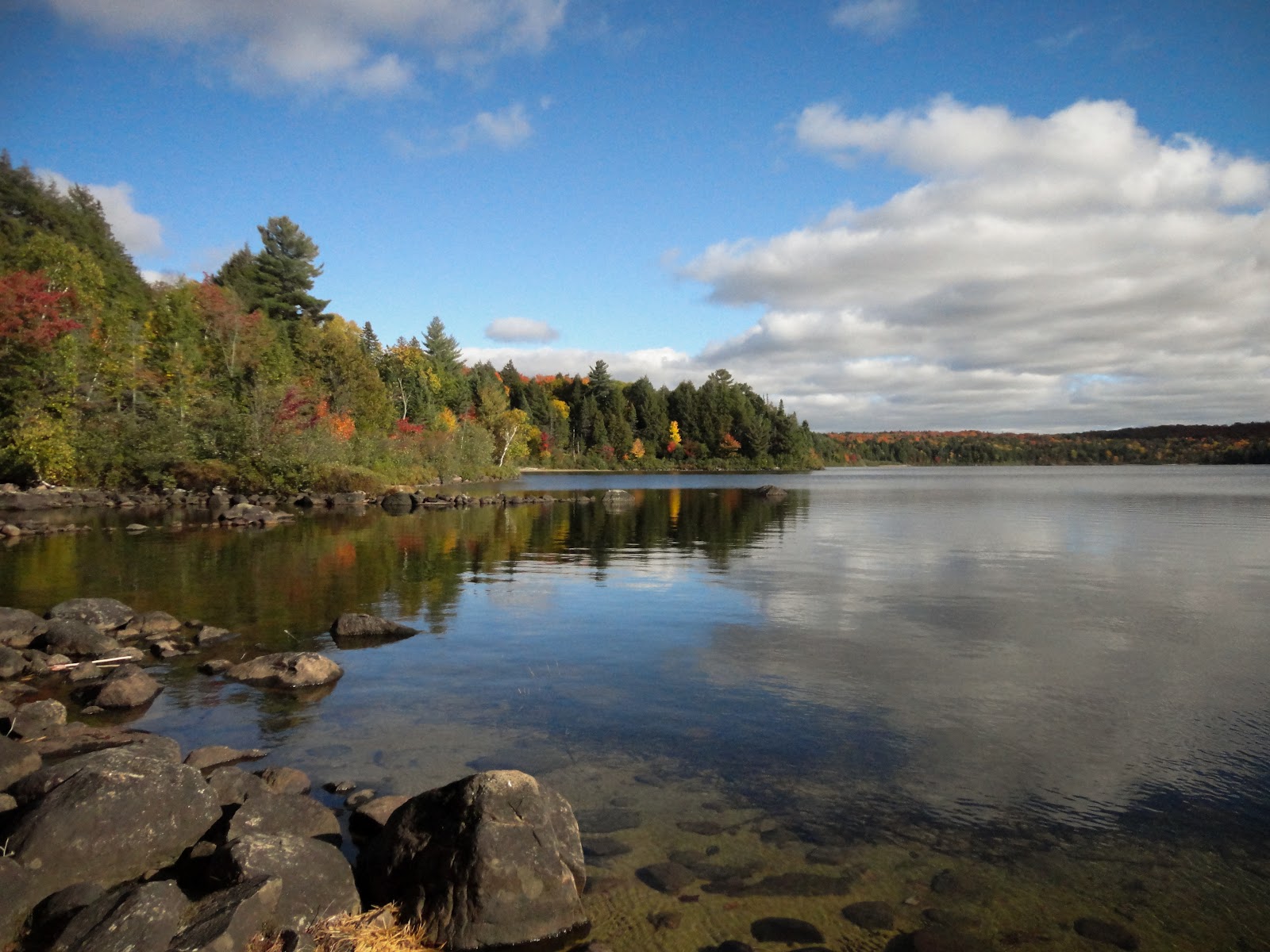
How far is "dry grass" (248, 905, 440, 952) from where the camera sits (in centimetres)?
586

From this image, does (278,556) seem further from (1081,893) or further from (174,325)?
(174,325)

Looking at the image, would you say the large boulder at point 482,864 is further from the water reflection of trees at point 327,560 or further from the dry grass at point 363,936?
the water reflection of trees at point 327,560

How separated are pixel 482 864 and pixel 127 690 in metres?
8.43

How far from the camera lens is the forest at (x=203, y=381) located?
49656 mm

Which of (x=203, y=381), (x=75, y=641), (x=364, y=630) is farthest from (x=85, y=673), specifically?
(x=203, y=381)

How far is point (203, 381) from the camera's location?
66062 millimetres

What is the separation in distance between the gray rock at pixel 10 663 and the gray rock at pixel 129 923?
9630 mm

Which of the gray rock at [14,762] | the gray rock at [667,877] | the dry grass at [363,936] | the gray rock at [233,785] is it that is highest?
the gray rock at [14,762]

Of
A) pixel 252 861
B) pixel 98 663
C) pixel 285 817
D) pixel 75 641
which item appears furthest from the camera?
pixel 75 641

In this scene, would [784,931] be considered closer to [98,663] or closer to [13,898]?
[13,898]

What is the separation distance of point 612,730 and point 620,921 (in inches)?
173

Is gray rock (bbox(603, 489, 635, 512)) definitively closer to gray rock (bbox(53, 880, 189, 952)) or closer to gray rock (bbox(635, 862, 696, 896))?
gray rock (bbox(635, 862, 696, 896))

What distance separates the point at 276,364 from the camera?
73625 mm

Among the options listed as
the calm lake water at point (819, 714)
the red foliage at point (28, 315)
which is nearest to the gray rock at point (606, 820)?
the calm lake water at point (819, 714)
